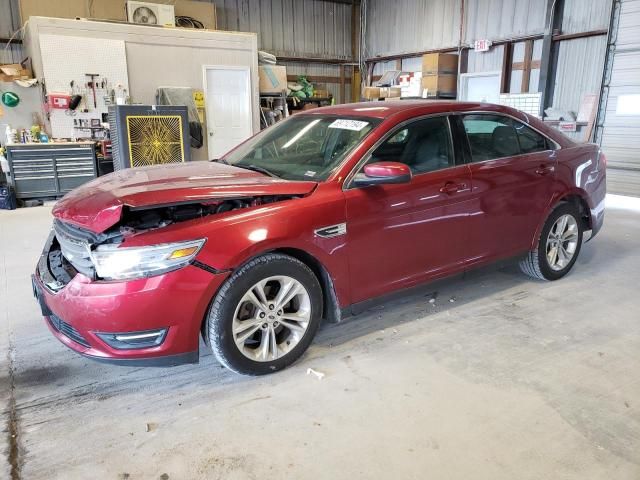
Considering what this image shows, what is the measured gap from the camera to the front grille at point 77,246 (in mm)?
2174

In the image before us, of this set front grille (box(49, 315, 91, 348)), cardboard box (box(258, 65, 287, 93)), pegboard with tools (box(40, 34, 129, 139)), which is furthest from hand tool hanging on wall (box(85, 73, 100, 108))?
front grille (box(49, 315, 91, 348))

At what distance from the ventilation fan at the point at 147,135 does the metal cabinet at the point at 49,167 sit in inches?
18.0

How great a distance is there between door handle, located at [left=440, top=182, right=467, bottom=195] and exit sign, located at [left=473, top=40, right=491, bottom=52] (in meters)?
8.43

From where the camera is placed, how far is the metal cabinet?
711 cm

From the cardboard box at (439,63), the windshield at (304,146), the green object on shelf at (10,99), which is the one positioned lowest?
the windshield at (304,146)

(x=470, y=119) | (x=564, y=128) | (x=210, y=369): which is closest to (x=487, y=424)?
(x=210, y=369)

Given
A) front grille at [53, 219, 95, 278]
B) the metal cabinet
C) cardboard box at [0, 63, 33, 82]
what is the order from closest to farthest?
front grille at [53, 219, 95, 278]
the metal cabinet
cardboard box at [0, 63, 33, 82]

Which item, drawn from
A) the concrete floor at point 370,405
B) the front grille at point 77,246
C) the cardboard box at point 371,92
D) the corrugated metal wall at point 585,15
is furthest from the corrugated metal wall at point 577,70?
the front grille at point 77,246

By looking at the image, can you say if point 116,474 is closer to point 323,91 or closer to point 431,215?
point 431,215

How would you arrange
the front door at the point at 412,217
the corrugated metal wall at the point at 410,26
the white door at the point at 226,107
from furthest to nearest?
the corrugated metal wall at the point at 410,26, the white door at the point at 226,107, the front door at the point at 412,217

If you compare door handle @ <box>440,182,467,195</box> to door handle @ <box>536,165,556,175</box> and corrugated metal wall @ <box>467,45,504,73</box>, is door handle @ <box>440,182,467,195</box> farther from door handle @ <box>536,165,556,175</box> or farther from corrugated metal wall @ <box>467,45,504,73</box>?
corrugated metal wall @ <box>467,45,504,73</box>

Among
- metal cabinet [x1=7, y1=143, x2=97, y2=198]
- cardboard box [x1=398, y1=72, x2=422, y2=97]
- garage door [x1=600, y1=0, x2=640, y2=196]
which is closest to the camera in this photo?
metal cabinet [x1=7, y1=143, x2=97, y2=198]

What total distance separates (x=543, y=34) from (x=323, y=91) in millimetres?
5671

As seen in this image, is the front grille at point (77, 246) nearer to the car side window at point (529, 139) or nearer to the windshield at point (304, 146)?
the windshield at point (304, 146)
